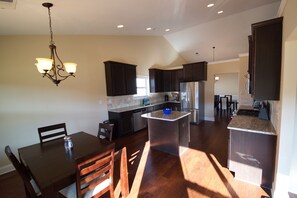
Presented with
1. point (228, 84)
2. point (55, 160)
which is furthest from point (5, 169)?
point (228, 84)

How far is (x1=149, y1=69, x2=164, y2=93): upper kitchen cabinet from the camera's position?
587cm

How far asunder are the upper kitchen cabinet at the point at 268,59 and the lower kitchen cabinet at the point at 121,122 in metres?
3.34

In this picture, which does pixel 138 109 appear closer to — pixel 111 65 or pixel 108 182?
pixel 111 65

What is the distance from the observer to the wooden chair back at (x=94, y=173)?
133 cm

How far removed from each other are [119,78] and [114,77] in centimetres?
20

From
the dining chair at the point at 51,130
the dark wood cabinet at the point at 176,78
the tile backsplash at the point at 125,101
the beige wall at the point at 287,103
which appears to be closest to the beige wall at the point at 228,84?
the dark wood cabinet at the point at 176,78

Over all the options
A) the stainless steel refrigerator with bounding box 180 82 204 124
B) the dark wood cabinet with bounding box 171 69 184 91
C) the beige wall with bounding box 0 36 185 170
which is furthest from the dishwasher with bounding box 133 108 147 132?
the dark wood cabinet with bounding box 171 69 184 91

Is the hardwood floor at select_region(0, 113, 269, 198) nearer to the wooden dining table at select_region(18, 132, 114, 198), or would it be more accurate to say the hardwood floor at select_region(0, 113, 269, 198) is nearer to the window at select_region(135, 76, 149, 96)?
the wooden dining table at select_region(18, 132, 114, 198)

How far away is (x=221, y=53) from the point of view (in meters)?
6.68

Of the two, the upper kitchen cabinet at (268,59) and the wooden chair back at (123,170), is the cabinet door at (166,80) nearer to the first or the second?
the upper kitchen cabinet at (268,59)

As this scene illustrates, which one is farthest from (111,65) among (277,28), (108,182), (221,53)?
(221,53)

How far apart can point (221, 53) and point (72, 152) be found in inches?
285

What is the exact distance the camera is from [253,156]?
2.06 meters

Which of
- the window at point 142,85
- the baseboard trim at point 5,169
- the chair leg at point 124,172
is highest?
the window at point 142,85
